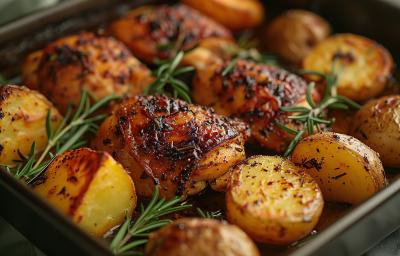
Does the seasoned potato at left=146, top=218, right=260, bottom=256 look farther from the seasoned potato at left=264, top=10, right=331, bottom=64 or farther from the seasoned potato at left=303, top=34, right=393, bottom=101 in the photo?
the seasoned potato at left=264, top=10, right=331, bottom=64

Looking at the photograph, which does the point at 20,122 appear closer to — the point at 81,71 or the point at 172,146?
the point at 81,71

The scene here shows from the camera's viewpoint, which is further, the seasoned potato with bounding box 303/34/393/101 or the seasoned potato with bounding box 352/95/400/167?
the seasoned potato with bounding box 303/34/393/101

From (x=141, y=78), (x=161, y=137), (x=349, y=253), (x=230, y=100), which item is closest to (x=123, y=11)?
(x=141, y=78)

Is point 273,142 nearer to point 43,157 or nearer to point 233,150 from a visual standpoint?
point 233,150

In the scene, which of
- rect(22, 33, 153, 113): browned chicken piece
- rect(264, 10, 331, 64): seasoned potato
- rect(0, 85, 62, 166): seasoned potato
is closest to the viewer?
rect(0, 85, 62, 166): seasoned potato

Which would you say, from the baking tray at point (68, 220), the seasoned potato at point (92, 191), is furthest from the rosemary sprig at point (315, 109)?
the seasoned potato at point (92, 191)

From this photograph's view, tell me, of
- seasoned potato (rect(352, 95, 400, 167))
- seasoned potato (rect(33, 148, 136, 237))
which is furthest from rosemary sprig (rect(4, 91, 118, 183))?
seasoned potato (rect(352, 95, 400, 167))
